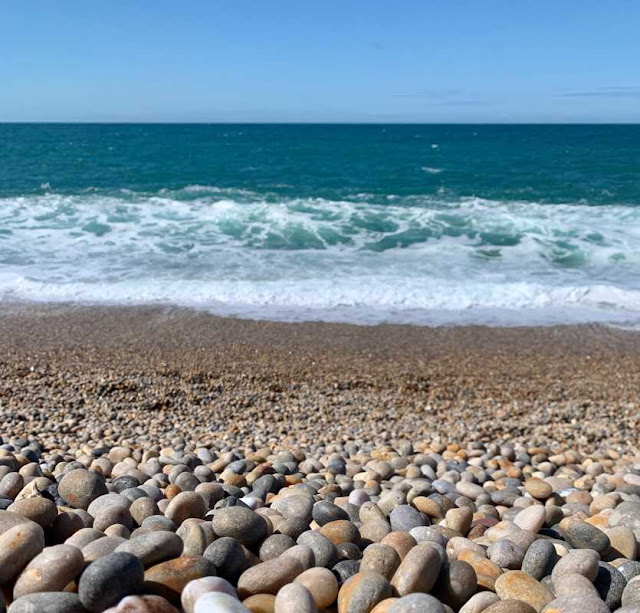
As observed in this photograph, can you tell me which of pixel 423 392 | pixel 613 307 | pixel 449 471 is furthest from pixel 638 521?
pixel 613 307

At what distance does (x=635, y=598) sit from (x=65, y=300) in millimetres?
7908

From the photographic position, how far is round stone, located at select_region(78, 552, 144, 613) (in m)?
1.75

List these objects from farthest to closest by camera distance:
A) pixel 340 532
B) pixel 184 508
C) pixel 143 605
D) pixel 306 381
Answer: pixel 306 381, pixel 184 508, pixel 340 532, pixel 143 605

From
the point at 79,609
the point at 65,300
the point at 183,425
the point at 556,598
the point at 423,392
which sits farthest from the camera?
the point at 65,300

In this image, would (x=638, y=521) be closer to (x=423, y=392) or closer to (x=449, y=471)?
(x=449, y=471)

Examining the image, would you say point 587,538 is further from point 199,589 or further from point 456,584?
point 199,589

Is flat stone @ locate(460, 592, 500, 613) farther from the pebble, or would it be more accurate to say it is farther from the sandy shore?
the sandy shore

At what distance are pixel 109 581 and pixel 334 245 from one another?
11026mm

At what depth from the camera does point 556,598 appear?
196 centimetres

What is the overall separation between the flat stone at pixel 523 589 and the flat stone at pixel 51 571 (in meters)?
1.25

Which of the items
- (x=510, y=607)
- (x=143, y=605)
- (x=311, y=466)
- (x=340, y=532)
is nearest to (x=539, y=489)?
(x=311, y=466)

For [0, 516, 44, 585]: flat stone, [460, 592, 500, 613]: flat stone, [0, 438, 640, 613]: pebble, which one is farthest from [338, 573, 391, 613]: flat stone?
[0, 516, 44, 585]: flat stone

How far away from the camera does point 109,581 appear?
176cm

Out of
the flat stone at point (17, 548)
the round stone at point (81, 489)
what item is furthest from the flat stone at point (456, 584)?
the round stone at point (81, 489)
